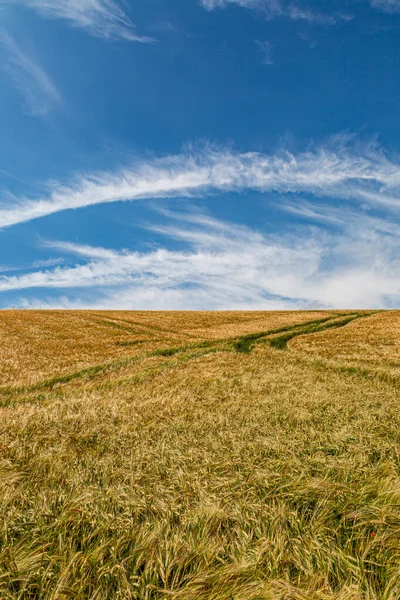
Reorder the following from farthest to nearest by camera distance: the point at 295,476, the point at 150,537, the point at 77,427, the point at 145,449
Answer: the point at 77,427 < the point at 145,449 < the point at 295,476 < the point at 150,537

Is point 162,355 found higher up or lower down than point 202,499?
lower down

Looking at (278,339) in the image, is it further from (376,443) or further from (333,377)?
(376,443)

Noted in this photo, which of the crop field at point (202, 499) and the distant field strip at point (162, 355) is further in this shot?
the distant field strip at point (162, 355)

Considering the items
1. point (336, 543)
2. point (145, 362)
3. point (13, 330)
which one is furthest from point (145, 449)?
point (13, 330)

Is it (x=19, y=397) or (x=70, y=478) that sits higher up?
(x=70, y=478)

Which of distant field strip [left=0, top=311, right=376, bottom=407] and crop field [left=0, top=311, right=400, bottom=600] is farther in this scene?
distant field strip [left=0, top=311, right=376, bottom=407]

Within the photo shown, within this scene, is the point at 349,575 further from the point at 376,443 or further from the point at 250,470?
the point at 376,443

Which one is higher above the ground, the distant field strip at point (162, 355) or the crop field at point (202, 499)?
the crop field at point (202, 499)

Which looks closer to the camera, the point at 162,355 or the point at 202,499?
the point at 202,499

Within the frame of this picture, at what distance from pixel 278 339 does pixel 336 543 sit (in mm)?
32137

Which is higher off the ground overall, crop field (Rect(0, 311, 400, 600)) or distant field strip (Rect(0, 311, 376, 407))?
crop field (Rect(0, 311, 400, 600))

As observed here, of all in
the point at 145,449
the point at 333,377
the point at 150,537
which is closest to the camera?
the point at 150,537

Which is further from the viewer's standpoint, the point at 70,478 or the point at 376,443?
the point at 376,443

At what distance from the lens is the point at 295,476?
14.0 feet
